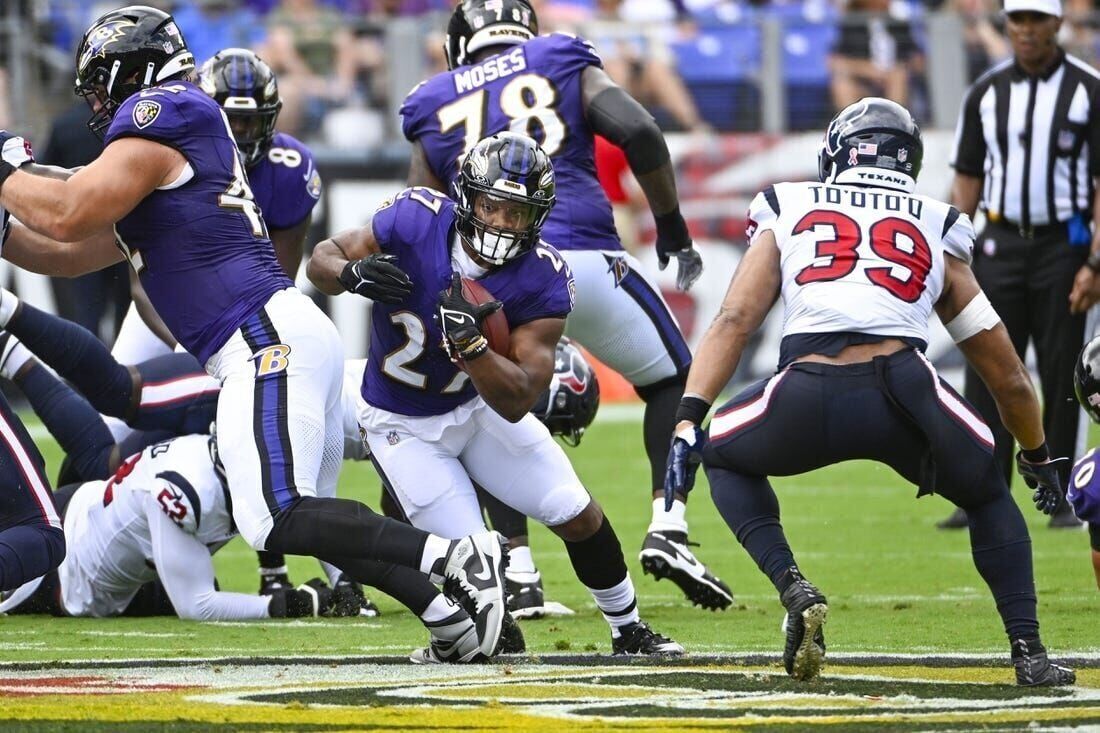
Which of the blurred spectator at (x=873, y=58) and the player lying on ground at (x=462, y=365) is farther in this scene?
the blurred spectator at (x=873, y=58)

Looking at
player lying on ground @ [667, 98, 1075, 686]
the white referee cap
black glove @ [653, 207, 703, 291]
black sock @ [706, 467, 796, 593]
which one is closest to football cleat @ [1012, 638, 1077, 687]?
player lying on ground @ [667, 98, 1075, 686]

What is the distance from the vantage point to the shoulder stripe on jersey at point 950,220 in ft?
15.4

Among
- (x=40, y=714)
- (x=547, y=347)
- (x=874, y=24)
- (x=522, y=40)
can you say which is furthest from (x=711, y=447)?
(x=874, y=24)

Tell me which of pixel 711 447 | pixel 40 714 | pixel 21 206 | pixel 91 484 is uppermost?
pixel 21 206

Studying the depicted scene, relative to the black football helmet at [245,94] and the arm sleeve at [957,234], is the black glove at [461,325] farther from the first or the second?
the black football helmet at [245,94]

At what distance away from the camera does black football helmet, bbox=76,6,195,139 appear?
198 inches

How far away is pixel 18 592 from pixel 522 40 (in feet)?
8.82

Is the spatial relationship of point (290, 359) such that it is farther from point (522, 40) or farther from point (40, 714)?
point (522, 40)

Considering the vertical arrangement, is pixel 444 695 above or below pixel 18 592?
above

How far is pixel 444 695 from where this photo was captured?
429cm

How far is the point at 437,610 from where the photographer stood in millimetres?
4949

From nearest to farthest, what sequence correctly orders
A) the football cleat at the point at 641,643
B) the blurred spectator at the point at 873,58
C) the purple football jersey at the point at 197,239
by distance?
the purple football jersey at the point at 197,239 → the football cleat at the point at 641,643 → the blurred spectator at the point at 873,58

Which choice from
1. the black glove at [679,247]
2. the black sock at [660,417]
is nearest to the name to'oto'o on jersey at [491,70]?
the black glove at [679,247]

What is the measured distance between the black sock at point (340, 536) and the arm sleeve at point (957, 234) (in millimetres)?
1539
